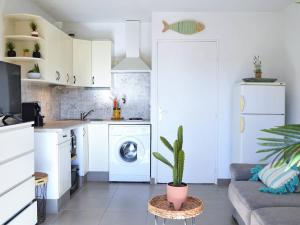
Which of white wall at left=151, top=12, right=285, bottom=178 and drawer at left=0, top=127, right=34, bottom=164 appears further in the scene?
white wall at left=151, top=12, right=285, bottom=178

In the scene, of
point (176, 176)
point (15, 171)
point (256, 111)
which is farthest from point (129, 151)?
point (176, 176)

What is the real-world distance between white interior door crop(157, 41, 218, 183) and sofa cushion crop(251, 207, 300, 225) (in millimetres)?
2375

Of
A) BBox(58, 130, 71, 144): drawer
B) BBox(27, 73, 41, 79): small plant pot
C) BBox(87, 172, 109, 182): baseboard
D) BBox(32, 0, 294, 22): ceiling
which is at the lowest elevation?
BBox(87, 172, 109, 182): baseboard

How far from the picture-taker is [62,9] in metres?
4.42

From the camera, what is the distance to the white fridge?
409 cm

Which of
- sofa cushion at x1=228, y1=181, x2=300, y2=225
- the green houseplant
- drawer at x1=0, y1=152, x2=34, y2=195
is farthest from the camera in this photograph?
sofa cushion at x1=228, y1=181, x2=300, y2=225

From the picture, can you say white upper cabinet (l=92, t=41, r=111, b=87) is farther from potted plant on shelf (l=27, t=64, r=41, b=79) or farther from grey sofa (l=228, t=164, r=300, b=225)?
grey sofa (l=228, t=164, r=300, b=225)

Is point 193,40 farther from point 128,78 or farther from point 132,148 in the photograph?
point 132,148

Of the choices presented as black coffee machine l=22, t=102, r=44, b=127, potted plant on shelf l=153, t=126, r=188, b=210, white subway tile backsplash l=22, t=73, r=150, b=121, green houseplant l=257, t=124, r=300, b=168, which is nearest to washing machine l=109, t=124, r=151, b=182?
white subway tile backsplash l=22, t=73, r=150, b=121

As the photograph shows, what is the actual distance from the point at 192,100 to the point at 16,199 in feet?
9.50

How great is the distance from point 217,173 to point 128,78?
2.12m

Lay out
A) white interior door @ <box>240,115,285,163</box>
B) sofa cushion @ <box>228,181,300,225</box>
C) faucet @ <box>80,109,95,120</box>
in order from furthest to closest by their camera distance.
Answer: faucet @ <box>80,109,95,120</box>
white interior door @ <box>240,115,285,163</box>
sofa cushion @ <box>228,181,300,225</box>

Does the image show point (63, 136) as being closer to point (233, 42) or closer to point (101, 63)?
point (101, 63)

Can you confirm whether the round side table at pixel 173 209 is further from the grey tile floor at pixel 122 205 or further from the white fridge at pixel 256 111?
the white fridge at pixel 256 111
